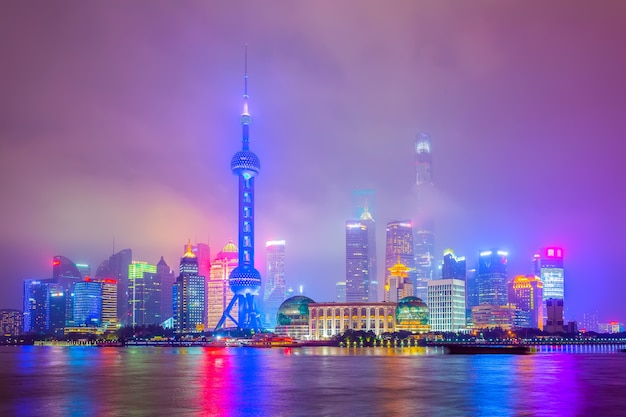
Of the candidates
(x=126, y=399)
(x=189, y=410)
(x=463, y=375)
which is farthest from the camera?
(x=463, y=375)

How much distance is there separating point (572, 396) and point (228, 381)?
47779 millimetres

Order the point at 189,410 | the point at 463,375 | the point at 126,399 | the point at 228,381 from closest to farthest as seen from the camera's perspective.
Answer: the point at 189,410, the point at 126,399, the point at 228,381, the point at 463,375

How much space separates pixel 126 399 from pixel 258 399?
1441 centimetres

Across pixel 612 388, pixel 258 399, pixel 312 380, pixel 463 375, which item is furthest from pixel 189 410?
pixel 463 375

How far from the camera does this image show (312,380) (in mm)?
106188

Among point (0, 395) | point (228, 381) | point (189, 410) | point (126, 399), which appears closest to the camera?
point (189, 410)

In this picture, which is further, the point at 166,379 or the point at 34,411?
the point at 166,379

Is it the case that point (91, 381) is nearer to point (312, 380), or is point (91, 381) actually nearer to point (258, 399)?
point (312, 380)

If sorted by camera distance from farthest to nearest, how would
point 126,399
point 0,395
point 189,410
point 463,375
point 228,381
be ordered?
point 463,375
point 228,381
point 0,395
point 126,399
point 189,410

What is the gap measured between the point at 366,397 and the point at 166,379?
4154cm

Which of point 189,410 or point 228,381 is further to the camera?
point 228,381

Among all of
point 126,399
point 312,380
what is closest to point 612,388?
point 312,380

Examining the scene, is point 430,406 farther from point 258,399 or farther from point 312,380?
point 312,380

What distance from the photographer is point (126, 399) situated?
7781 centimetres
